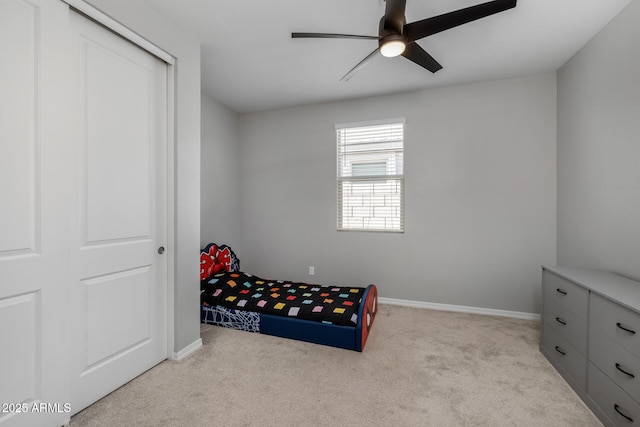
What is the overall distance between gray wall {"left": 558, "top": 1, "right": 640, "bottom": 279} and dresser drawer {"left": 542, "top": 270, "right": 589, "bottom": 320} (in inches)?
16.5

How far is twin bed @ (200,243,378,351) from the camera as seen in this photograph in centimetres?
237

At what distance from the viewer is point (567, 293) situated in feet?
6.33

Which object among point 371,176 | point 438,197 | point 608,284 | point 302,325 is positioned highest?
point 371,176

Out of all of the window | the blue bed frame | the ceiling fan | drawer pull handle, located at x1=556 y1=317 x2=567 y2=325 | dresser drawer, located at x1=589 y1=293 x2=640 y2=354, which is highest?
the ceiling fan

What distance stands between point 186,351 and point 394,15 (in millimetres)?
2771

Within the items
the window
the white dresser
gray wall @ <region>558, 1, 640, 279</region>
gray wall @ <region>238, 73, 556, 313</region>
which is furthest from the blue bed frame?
gray wall @ <region>558, 1, 640, 279</region>

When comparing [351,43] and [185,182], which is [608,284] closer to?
[351,43]

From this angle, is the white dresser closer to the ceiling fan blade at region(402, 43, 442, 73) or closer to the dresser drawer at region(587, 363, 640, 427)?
the dresser drawer at region(587, 363, 640, 427)

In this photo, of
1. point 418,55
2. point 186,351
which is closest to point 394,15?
point 418,55

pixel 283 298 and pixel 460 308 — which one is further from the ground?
pixel 283 298

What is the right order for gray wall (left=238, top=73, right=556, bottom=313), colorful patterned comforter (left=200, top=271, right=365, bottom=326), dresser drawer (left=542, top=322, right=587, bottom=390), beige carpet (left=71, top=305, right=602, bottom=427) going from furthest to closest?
gray wall (left=238, top=73, right=556, bottom=313)
colorful patterned comforter (left=200, top=271, right=365, bottom=326)
dresser drawer (left=542, top=322, right=587, bottom=390)
beige carpet (left=71, top=305, right=602, bottom=427)

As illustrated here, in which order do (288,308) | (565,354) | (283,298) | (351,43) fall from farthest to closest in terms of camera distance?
(283,298) < (288,308) < (351,43) < (565,354)

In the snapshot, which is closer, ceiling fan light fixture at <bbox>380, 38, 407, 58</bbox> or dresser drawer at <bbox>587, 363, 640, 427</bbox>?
dresser drawer at <bbox>587, 363, 640, 427</bbox>

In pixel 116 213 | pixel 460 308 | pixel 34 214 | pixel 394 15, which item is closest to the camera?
pixel 34 214
